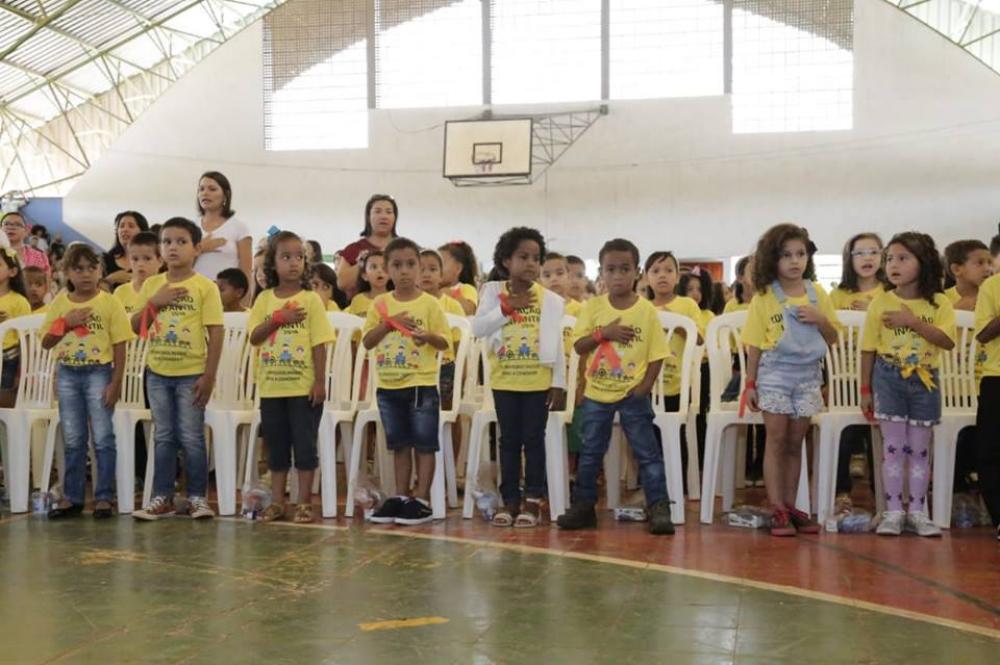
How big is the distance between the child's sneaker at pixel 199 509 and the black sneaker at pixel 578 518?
1527 mm

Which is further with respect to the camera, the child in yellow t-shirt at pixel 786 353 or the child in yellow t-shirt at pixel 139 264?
the child in yellow t-shirt at pixel 139 264

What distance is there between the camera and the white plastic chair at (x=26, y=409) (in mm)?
5469

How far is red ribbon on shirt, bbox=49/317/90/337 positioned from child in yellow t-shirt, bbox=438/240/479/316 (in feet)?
6.20

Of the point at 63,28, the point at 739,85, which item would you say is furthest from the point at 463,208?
Result: the point at 63,28

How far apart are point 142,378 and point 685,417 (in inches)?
101

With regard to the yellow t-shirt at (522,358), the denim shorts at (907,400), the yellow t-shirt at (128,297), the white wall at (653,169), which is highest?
Answer: the white wall at (653,169)

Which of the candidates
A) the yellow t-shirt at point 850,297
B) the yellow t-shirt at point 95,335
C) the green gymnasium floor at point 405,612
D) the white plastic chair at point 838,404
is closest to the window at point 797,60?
the yellow t-shirt at point 850,297

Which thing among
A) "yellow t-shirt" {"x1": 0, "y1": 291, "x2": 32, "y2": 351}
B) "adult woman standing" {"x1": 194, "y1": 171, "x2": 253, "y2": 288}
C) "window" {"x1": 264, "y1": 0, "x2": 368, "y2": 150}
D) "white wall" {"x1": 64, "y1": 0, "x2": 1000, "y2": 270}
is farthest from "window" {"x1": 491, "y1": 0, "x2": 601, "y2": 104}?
"yellow t-shirt" {"x1": 0, "y1": 291, "x2": 32, "y2": 351}

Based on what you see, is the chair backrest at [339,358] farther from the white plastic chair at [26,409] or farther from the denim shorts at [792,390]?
the denim shorts at [792,390]

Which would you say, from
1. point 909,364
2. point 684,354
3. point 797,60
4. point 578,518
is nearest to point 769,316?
point 684,354

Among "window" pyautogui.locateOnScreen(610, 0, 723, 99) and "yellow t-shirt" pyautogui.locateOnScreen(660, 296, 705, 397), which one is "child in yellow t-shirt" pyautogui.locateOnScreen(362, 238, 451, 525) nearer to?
"yellow t-shirt" pyautogui.locateOnScreen(660, 296, 705, 397)

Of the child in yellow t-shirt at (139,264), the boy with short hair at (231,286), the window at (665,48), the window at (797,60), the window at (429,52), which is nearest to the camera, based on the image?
the child in yellow t-shirt at (139,264)

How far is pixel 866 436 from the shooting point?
19.2 feet

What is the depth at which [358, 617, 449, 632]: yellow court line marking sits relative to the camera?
307 cm
